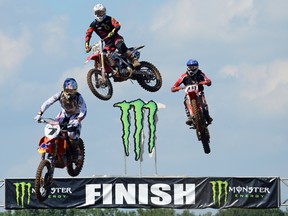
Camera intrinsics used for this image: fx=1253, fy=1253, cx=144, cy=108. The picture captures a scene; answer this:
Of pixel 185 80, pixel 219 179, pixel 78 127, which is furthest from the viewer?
pixel 219 179

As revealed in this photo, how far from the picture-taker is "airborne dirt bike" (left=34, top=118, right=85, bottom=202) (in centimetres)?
3231

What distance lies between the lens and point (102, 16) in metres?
37.4

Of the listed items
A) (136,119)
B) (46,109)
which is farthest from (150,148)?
(46,109)

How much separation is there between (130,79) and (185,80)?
2.20m

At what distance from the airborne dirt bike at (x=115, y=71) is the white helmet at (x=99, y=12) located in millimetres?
710

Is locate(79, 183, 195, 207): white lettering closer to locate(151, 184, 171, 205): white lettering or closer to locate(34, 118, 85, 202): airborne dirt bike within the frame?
locate(151, 184, 171, 205): white lettering

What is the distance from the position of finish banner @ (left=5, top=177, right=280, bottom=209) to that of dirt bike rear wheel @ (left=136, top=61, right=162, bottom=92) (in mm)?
14070

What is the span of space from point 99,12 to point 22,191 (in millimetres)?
16499

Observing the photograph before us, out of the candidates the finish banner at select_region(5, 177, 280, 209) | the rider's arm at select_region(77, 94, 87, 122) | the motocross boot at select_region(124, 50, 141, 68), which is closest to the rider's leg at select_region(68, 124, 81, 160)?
the rider's arm at select_region(77, 94, 87, 122)

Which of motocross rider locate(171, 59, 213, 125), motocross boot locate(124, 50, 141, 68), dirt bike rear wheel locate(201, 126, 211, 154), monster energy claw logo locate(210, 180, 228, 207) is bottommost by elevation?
dirt bike rear wheel locate(201, 126, 211, 154)

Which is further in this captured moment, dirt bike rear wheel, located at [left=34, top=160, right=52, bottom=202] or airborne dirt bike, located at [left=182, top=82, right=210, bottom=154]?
airborne dirt bike, located at [left=182, top=82, right=210, bottom=154]

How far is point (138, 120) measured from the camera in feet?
181

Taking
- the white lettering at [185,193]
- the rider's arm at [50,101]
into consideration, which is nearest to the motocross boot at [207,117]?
the rider's arm at [50,101]

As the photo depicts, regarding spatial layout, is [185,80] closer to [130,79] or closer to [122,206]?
[130,79]
